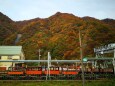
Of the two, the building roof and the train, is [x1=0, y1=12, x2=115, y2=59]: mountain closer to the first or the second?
the building roof

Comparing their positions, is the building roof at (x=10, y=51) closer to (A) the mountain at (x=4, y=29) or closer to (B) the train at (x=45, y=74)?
(B) the train at (x=45, y=74)

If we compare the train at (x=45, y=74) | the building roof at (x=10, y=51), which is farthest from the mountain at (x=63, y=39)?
the train at (x=45, y=74)

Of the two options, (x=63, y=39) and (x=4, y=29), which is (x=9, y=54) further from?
(x=4, y=29)

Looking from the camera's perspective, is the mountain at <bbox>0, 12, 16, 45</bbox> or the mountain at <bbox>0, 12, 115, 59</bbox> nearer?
the mountain at <bbox>0, 12, 115, 59</bbox>

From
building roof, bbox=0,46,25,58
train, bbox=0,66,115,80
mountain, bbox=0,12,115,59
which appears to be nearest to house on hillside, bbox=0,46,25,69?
building roof, bbox=0,46,25,58

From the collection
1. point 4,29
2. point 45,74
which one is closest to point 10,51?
point 45,74

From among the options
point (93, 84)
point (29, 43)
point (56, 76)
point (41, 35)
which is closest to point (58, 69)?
point (56, 76)

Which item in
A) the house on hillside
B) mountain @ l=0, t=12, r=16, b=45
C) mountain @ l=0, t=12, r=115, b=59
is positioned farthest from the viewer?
mountain @ l=0, t=12, r=16, b=45

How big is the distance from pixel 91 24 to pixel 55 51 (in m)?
32.8

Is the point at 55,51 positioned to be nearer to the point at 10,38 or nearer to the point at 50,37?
the point at 50,37

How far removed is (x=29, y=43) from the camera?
115 meters

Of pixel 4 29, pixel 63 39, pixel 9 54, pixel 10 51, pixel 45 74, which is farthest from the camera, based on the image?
pixel 4 29

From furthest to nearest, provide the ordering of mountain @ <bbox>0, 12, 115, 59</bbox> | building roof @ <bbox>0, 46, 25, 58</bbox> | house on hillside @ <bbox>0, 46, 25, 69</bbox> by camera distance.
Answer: mountain @ <bbox>0, 12, 115, 59</bbox>
building roof @ <bbox>0, 46, 25, 58</bbox>
house on hillside @ <bbox>0, 46, 25, 69</bbox>

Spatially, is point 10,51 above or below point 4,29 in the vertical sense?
below
